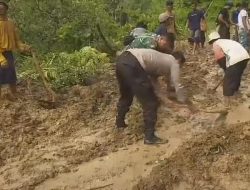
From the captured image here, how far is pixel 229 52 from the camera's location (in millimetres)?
6859

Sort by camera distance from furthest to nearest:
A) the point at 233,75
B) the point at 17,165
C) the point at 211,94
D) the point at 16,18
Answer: the point at 16,18 < the point at 211,94 < the point at 233,75 < the point at 17,165

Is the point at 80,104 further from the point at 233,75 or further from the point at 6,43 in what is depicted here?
the point at 233,75

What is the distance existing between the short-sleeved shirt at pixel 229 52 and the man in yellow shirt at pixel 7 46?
279 centimetres

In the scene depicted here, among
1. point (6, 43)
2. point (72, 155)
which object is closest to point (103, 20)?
point (6, 43)

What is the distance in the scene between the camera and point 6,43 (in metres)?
7.39

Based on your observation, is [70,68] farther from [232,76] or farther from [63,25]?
[232,76]

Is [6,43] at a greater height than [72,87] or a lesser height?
greater

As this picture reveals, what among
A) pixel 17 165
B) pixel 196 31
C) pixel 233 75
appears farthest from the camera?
pixel 196 31

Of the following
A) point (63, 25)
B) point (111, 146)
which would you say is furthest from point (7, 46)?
point (63, 25)

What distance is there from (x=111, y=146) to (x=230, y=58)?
212 centimetres

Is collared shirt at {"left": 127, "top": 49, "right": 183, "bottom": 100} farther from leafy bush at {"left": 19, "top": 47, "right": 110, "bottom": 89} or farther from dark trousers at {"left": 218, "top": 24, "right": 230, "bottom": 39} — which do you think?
dark trousers at {"left": 218, "top": 24, "right": 230, "bottom": 39}

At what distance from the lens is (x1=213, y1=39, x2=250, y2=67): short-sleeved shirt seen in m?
6.85

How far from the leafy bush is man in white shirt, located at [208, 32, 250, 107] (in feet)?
8.22

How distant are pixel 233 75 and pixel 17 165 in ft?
10.4
